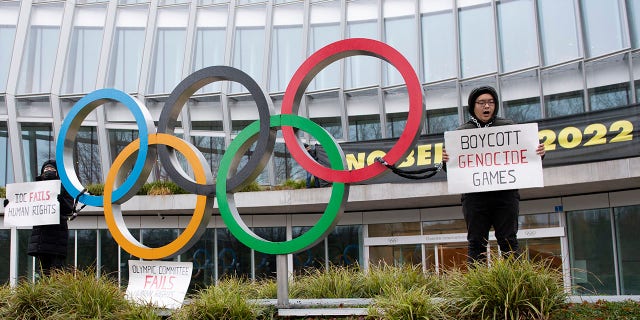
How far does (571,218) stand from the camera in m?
16.5

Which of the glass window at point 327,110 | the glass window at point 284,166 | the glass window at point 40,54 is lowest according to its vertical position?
the glass window at point 284,166

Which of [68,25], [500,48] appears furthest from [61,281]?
[68,25]

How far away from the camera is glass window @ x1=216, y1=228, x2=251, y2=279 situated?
19828 mm

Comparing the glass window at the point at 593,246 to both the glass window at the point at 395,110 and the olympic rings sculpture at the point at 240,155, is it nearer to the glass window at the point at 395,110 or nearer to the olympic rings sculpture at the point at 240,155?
the glass window at the point at 395,110

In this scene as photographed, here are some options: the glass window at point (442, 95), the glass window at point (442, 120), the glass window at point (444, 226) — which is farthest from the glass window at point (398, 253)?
the glass window at point (442, 95)

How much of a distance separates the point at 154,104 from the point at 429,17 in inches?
333

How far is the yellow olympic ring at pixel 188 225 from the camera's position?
7.97 meters

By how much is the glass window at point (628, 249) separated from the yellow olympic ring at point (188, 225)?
440 inches

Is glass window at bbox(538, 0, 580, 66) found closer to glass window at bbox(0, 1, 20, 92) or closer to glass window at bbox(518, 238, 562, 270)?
glass window at bbox(518, 238, 562, 270)

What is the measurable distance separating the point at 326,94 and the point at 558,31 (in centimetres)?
643

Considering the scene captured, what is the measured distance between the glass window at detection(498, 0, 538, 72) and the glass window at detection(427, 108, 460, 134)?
1749mm

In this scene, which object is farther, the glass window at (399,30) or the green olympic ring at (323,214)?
the glass window at (399,30)

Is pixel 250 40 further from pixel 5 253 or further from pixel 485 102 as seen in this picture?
pixel 485 102

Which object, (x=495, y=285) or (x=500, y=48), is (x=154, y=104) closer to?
(x=500, y=48)
